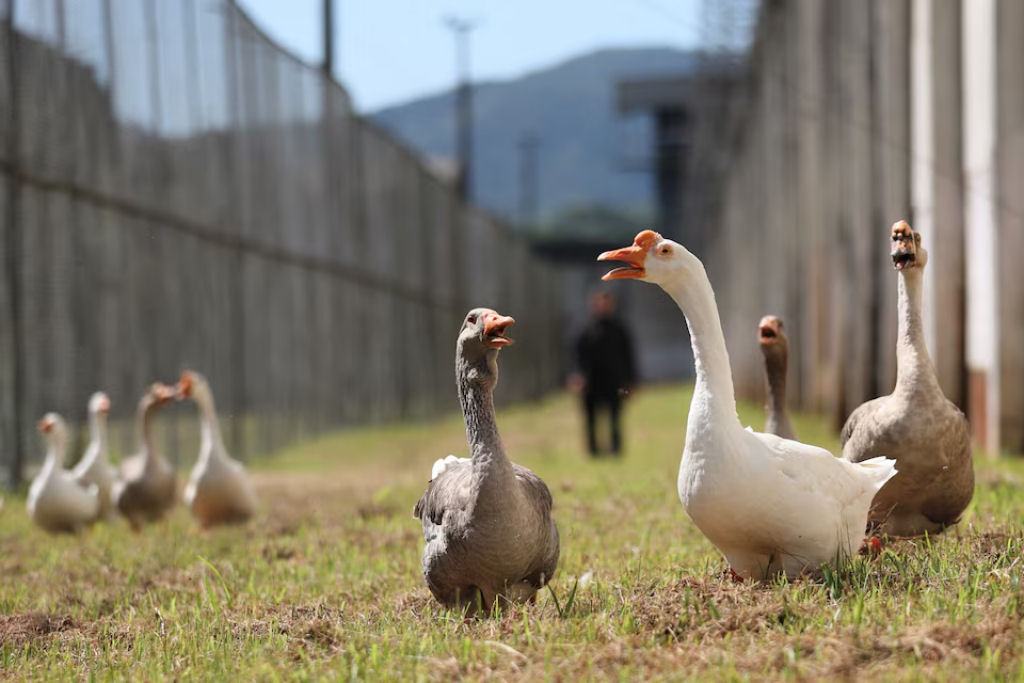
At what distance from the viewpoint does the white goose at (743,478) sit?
420cm

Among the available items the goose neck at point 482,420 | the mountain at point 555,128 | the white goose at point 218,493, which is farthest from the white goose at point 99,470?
the mountain at point 555,128

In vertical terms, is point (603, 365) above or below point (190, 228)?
below

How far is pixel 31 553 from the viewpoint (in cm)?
736

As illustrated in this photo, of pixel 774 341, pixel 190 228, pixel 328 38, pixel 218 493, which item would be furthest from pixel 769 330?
pixel 328 38

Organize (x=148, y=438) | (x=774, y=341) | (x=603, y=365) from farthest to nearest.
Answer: (x=603, y=365), (x=148, y=438), (x=774, y=341)

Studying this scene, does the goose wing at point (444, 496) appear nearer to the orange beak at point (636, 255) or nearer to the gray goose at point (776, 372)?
the orange beak at point (636, 255)

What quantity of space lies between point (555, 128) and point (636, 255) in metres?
119

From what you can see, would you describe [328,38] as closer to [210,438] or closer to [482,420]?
[210,438]

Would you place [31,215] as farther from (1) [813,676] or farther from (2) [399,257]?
(2) [399,257]

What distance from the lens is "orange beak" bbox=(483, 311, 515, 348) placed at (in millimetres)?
4305

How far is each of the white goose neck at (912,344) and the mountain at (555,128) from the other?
11032 mm

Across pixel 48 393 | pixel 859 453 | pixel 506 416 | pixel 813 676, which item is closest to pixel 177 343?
pixel 48 393

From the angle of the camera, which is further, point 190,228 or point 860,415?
point 190,228

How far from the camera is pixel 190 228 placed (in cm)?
1388
